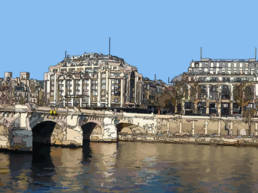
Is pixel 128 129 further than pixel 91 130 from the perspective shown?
Yes

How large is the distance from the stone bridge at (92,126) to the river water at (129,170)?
4.15m

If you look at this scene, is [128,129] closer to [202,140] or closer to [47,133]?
[202,140]

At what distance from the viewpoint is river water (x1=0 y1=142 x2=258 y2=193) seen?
57.6 metres

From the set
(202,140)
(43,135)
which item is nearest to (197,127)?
(202,140)

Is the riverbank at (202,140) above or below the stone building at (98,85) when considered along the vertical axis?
below

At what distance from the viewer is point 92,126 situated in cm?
Answer: 12169

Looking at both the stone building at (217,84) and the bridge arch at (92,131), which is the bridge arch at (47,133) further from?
the stone building at (217,84)

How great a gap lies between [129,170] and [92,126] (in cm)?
5204

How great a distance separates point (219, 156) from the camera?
91.7 m

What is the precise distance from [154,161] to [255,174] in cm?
2016

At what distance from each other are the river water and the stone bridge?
415 cm

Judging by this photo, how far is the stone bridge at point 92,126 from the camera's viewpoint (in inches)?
3371

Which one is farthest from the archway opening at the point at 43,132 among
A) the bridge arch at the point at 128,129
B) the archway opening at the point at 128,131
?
the bridge arch at the point at 128,129

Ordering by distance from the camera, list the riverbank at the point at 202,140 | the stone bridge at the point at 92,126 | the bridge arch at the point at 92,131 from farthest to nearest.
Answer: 1. the bridge arch at the point at 92,131
2. the riverbank at the point at 202,140
3. the stone bridge at the point at 92,126
